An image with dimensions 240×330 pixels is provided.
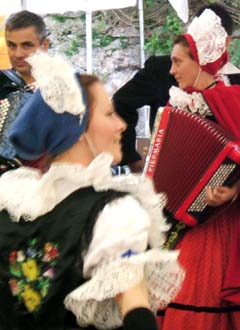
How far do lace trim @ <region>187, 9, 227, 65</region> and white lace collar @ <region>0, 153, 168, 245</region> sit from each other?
44.9 inches

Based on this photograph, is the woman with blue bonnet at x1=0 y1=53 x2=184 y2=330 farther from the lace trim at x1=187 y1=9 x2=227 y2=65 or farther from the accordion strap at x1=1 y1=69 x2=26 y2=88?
the lace trim at x1=187 y1=9 x2=227 y2=65

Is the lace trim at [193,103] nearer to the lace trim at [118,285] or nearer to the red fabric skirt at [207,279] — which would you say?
the red fabric skirt at [207,279]

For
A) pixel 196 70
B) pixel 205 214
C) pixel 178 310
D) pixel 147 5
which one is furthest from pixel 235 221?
pixel 147 5

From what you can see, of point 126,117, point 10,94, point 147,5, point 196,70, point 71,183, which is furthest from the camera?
point 147,5

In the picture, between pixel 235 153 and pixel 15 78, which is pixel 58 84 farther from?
pixel 15 78

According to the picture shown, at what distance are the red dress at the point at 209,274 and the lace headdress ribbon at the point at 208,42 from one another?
14cm

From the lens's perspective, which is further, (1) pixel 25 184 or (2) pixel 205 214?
(2) pixel 205 214

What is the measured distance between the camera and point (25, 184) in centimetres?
140

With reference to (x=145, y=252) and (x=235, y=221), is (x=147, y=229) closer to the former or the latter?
(x=145, y=252)

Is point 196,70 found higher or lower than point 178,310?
higher

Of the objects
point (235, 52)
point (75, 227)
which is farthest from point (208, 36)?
point (235, 52)

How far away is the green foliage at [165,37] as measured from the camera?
581cm

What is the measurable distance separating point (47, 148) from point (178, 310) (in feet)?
3.82

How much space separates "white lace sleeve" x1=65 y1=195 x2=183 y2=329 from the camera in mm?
1197
